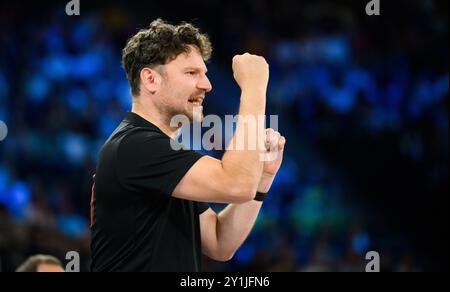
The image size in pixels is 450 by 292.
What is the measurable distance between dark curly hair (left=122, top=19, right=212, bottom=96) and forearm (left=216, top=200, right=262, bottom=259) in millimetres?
567

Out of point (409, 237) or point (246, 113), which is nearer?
point (246, 113)

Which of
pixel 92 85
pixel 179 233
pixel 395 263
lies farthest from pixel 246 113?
pixel 92 85

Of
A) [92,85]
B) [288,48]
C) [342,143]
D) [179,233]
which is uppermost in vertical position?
[288,48]

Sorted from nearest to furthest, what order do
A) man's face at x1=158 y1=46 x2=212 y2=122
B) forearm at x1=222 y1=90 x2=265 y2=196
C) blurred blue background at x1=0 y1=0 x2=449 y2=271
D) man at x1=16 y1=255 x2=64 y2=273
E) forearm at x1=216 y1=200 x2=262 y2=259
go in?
1. forearm at x1=222 y1=90 x2=265 y2=196
2. man's face at x1=158 y1=46 x2=212 y2=122
3. forearm at x1=216 y1=200 x2=262 y2=259
4. man at x1=16 y1=255 x2=64 y2=273
5. blurred blue background at x1=0 y1=0 x2=449 y2=271

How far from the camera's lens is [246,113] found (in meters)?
2.31

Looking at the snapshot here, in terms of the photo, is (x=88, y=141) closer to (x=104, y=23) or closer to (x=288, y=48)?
(x=104, y=23)

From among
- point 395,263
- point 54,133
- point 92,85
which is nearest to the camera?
point 395,263

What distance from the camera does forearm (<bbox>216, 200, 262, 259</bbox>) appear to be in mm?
2688

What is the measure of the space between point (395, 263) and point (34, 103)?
3.56 meters

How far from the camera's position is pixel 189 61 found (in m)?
2.56

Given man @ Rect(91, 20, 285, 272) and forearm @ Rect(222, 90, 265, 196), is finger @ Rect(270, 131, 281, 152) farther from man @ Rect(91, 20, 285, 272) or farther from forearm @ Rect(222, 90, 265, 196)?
forearm @ Rect(222, 90, 265, 196)

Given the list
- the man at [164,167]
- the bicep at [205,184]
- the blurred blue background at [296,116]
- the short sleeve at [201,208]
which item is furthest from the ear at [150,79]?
the blurred blue background at [296,116]

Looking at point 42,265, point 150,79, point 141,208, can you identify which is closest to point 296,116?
point 42,265

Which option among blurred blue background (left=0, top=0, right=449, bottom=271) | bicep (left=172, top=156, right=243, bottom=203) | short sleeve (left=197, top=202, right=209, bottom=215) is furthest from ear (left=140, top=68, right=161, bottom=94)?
blurred blue background (left=0, top=0, right=449, bottom=271)
